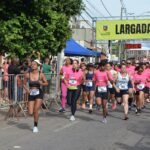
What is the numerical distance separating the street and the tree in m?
2.04

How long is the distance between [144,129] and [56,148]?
375 cm

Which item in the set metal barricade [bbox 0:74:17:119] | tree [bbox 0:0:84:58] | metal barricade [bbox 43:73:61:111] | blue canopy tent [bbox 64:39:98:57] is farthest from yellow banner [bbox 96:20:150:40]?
tree [bbox 0:0:84:58]

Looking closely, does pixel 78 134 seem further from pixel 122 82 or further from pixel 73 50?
pixel 73 50

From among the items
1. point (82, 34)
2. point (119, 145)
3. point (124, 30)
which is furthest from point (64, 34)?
point (82, 34)

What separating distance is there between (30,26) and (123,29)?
1004 inches

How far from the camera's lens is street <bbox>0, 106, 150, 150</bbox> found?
933 centimetres

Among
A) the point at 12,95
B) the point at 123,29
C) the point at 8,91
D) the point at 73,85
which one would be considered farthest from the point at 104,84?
the point at 123,29

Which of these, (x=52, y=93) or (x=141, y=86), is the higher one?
(x=141, y=86)

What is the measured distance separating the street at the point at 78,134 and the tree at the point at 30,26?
204 cm

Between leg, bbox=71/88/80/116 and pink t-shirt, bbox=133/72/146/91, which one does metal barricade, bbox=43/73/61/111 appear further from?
pink t-shirt, bbox=133/72/146/91

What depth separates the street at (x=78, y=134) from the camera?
9.33 metres

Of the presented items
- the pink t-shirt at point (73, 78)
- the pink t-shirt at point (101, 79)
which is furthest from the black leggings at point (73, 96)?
the pink t-shirt at point (101, 79)

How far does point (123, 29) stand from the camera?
36.7 meters

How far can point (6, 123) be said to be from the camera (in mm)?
12727
